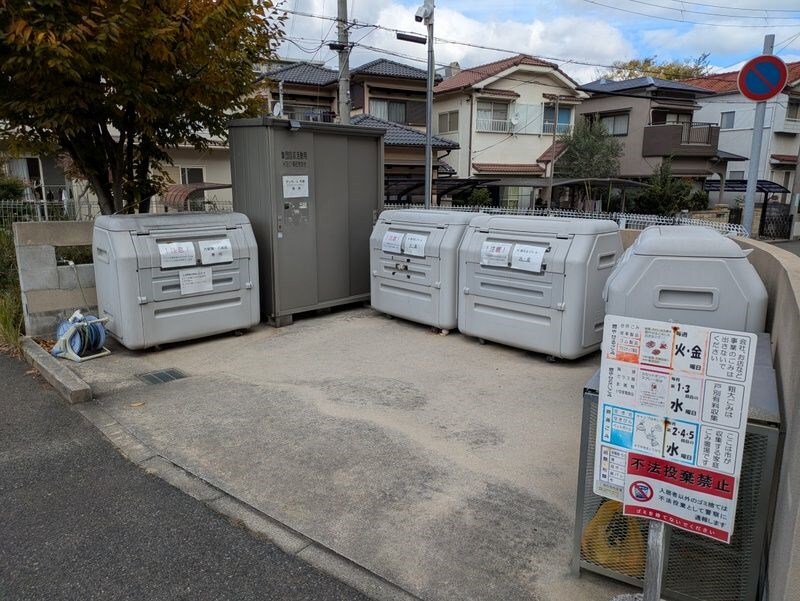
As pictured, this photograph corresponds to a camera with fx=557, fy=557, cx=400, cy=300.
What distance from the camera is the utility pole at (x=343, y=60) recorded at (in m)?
12.8

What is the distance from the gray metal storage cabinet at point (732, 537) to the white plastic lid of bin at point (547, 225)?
8.37ft

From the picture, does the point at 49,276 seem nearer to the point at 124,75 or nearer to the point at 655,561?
the point at 124,75

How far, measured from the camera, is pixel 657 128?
25078 millimetres

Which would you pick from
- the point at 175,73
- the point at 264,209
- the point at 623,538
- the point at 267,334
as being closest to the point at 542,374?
the point at 623,538

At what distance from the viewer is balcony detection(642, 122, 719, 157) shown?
81.7 feet

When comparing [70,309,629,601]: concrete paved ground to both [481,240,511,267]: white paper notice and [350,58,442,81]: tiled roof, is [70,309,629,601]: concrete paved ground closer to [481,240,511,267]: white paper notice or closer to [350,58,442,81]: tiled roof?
[481,240,511,267]: white paper notice

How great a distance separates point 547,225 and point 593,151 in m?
21.3

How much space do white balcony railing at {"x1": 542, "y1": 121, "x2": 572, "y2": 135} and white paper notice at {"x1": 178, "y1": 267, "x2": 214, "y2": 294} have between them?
2402 cm

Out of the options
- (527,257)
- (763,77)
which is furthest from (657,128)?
(527,257)

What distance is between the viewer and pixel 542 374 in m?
4.86

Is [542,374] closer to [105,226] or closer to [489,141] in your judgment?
[105,226]

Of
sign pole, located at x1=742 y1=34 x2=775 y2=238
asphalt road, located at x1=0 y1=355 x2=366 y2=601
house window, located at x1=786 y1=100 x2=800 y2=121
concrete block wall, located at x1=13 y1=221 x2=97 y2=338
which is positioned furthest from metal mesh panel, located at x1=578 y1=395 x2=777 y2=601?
house window, located at x1=786 y1=100 x2=800 y2=121

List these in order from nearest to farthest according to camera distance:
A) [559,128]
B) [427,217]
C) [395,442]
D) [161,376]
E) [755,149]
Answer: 1. [395,442]
2. [161,376]
3. [755,149]
4. [427,217]
5. [559,128]

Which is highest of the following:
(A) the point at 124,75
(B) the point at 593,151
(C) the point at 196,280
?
(B) the point at 593,151
